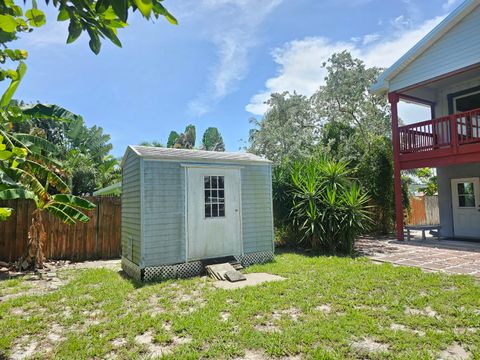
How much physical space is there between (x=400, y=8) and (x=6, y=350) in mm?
13015

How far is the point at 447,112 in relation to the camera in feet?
37.8

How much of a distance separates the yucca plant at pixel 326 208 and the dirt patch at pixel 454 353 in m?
5.43

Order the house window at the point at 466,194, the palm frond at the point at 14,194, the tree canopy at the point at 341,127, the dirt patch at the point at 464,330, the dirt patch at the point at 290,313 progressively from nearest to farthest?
the dirt patch at the point at 464,330, the dirt patch at the point at 290,313, the palm frond at the point at 14,194, the house window at the point at 466,194, the tree canopy at the point at 341,127

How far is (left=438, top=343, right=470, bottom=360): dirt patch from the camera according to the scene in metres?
3.00

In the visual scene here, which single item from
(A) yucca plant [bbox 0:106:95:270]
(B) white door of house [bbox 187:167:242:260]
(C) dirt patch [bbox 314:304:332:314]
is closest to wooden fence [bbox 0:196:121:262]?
(A) yucca plant [bbox 0:106:95:270]

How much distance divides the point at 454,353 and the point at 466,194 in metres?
9.87

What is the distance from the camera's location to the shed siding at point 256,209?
25.5 ft

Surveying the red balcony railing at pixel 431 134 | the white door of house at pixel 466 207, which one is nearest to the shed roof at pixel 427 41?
the red balcony railing at pixel 431 134

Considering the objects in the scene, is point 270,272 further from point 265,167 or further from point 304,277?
point 265,167

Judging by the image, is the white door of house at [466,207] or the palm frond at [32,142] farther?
the white door of house at [466,207]

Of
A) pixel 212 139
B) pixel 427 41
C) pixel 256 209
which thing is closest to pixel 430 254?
pixel 256 209

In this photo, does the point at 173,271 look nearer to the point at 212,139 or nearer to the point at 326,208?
the point at 326,208

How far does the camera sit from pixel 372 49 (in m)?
15.9

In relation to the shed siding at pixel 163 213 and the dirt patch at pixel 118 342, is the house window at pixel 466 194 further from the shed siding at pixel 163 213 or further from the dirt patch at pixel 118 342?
the dirt patch at pixel 118 342
